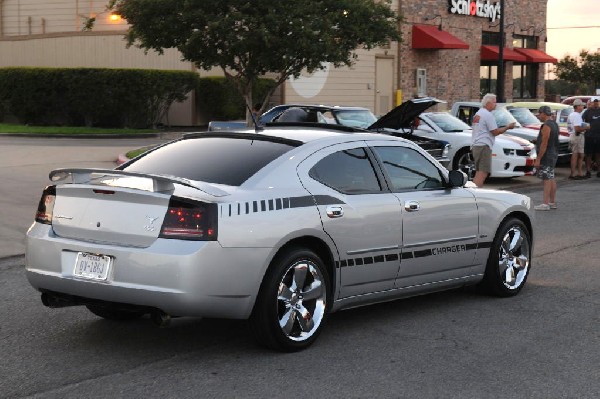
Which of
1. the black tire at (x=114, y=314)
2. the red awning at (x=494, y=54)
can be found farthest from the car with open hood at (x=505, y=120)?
the red awning at (x=494, y=54)

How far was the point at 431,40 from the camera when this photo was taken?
1615 inches

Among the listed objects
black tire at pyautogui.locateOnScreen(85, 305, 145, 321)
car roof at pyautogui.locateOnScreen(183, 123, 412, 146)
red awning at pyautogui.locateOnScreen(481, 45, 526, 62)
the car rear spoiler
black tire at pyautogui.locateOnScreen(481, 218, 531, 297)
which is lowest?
black tire at pyautogui.locateOnScreen(85, 305, 145, 321)

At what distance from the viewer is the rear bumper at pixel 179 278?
574 cm

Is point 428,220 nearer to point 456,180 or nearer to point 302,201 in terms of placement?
point 456,180

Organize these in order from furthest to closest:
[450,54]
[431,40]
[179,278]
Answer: [450,54]
[431,40]
[179,278]

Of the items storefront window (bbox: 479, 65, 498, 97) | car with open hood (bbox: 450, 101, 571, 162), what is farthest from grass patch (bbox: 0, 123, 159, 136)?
storefront window (bbox: 479, 65, 498, 97)

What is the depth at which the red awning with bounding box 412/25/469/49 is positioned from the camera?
40875mm

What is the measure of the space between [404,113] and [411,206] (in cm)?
972

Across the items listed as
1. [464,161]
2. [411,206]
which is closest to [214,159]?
[411,206]

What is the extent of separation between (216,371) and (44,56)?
Answer: 33.9 metres

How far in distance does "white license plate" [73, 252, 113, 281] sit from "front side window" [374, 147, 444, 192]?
2.34 metres

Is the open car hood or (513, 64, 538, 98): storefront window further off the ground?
(513, 64, 538, 98): storefront window

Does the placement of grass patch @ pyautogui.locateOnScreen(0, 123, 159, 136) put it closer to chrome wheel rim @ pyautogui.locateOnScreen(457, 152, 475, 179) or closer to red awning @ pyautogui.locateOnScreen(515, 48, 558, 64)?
chrome wheel rim @ pyautogui.locateOnScreen(457, 152, 475, 179)

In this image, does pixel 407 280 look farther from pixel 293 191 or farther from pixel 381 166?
pixel 293 191
